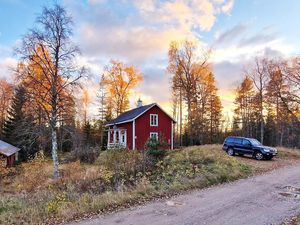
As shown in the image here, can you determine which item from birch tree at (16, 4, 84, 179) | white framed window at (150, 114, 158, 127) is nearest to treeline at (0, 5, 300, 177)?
birch tree at (16, 4, 84, 179)

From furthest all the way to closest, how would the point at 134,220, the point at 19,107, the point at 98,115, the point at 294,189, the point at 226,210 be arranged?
the point at 98,115, the point at 19,107, the point at 294,189, the point at 226,210, the point at 134,220

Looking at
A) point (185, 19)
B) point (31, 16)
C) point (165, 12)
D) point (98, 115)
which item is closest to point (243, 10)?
point (185, 19)

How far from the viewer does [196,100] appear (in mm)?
41219

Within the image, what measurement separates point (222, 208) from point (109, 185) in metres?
6.03

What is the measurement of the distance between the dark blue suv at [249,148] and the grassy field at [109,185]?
3686mm

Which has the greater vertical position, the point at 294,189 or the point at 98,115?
the point at 98,115

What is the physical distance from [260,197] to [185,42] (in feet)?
102

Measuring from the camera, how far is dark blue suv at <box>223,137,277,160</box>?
71.3 feet

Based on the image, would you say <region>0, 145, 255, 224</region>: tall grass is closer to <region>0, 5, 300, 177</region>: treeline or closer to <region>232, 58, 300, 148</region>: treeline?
<region>0, 5, 300, 177</region>: treeline

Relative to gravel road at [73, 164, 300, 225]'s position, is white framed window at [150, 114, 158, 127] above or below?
above

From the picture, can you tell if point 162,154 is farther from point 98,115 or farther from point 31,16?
point 98,115

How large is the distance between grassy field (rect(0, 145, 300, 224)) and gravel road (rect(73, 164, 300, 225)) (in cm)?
87

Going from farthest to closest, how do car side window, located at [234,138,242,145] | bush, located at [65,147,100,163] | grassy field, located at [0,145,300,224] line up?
bush, located at [65,147,100,163] < car side window, located at [234,138,242,145] < grassy field, located at [0,145,300,224]

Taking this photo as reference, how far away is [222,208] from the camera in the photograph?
9094 mm
